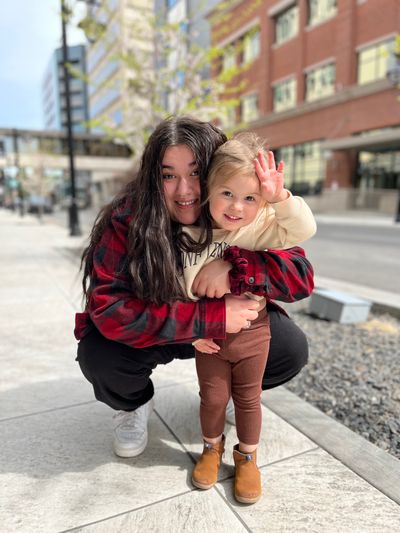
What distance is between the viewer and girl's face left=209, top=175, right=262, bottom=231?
5.34ft

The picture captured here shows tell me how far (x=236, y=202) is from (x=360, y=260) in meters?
7.59

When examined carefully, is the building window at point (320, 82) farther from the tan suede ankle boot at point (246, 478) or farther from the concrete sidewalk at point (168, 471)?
the tan suede ankle boot at point (246, 478)

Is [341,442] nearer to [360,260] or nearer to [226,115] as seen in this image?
[360,260]

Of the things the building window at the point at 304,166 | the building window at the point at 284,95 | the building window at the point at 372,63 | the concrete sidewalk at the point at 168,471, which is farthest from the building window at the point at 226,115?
the building window at the point at 284,95

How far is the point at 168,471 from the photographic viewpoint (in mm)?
1947

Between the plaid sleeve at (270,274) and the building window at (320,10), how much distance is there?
102 feet

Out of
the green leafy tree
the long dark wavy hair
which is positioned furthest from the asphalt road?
the long dark wavy hair

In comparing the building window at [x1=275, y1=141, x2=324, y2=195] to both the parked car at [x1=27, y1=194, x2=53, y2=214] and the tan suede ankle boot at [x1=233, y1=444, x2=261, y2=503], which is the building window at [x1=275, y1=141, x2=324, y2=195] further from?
the tan suede ankle boot at [x1=233, y1=444, x2=261, y2=503]

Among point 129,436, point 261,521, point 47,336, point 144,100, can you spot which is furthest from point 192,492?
point 144,100

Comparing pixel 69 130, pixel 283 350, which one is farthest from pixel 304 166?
pixel 283 350

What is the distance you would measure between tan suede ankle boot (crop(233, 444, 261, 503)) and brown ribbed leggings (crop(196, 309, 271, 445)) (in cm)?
7

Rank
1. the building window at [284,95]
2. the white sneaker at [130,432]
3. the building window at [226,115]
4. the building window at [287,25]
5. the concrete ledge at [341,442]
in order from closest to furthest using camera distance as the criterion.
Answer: the concrete ledge at [341,442] < the white sneaker at [130,432] < the building window at [226,115] < the building window at [287,25] < the building window at [284,95]

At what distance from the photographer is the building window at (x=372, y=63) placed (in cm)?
2425

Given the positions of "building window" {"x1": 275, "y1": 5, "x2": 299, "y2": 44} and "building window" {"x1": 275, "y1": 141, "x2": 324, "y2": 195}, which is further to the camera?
"building window" {"x1": 275, "y1": 141, "x2": 324, "y2": 195}
